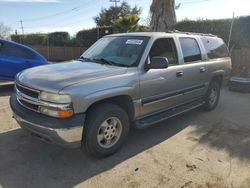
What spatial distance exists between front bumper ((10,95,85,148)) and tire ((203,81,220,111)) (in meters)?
3.78

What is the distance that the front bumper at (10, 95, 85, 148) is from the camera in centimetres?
319

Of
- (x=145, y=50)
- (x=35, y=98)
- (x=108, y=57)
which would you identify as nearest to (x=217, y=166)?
(x=145, y=50)

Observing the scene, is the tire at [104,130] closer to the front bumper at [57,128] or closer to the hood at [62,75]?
the front bumper at [57,128]

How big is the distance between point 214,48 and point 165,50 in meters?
2.20

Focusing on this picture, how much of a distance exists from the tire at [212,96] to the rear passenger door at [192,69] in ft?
1.11

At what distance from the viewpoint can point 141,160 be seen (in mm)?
3832

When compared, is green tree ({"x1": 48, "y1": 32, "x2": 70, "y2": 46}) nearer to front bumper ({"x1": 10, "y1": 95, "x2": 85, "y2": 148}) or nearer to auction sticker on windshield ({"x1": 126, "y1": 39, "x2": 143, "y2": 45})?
auction sticker on windshield ({"x1": 126, "y1": 39, "x2": 143, "y2": 45})

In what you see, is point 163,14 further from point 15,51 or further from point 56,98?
point 56,98

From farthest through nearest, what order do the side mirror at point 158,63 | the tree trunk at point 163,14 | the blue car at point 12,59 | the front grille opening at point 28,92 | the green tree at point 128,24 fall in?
the green tree at point 128,24 < the tree trunk at point 163,14 < the blue car at point 12,59 < the side mirror at point 158,63 < the front grille opening at point 28,92

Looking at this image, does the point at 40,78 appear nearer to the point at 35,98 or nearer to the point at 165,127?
the point at 35,98

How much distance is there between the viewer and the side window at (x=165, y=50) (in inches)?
174

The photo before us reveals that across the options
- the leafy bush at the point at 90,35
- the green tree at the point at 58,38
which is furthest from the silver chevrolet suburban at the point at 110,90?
the green tree at the point at 58,38

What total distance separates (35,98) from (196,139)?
2.91 m

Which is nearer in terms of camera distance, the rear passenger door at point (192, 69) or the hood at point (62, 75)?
the hood at point (62, 75)
